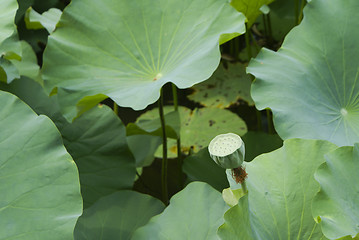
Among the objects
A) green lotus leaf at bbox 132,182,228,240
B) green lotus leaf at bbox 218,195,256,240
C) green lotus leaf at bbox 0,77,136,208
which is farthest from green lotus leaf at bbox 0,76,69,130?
green lotus leaf at bbox 218,195,256,240

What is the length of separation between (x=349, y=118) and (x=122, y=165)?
69cm

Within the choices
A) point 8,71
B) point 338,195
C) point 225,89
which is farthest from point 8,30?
point 225,89

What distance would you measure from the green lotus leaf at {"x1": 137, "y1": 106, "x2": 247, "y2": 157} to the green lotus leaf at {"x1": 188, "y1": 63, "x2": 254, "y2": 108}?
12 cm

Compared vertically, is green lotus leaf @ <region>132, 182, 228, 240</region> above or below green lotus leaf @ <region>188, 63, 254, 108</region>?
above

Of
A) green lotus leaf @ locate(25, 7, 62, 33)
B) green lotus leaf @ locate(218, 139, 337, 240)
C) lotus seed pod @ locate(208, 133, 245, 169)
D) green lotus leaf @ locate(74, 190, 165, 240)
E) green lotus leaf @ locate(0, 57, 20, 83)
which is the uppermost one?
lotus seed pod @ locate(208, 133, 245, 169)

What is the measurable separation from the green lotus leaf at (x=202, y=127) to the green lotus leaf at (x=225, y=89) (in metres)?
0.12

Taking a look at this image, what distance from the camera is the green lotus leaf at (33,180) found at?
95cm

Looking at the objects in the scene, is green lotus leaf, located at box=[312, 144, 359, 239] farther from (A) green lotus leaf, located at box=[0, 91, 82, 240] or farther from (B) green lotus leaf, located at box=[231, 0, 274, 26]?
(B) green lotus leaf, located at box=[231, 0, 274, 26]

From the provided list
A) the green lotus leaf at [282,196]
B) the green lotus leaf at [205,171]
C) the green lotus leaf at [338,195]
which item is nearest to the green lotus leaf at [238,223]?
the green lotus leaf at [282,196]

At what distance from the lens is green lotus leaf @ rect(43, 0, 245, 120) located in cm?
130

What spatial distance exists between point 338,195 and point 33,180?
1.98 ft

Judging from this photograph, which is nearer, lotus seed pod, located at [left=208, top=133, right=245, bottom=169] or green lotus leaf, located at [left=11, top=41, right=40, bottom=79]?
lotus seed pod, located at [left=208, top=133, right=245, bottom=169]

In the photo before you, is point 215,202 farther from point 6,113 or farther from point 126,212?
point 6,113

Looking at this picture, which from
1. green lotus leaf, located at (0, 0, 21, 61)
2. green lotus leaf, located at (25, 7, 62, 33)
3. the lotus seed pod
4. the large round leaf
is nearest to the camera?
the lotus seed pod
